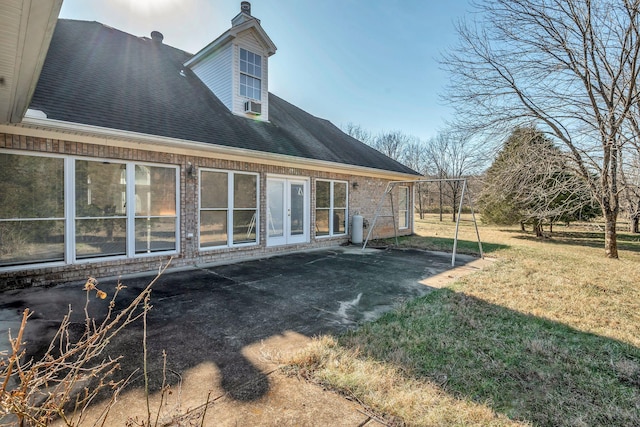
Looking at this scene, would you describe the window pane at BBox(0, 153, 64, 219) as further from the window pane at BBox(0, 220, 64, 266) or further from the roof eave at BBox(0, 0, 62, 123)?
the roof eave at BBox(0, 0, 62, 123)

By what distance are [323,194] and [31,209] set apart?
746 centimetres

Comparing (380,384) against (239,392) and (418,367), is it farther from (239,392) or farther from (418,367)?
(239,392)

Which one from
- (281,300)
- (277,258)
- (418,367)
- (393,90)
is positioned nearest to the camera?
(418,367)

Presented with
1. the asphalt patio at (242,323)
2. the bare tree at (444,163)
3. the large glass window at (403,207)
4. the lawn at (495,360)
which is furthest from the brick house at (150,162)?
A: the bare tree at (444,163)

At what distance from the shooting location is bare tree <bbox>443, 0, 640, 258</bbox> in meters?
8.30

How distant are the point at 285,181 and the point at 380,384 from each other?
292 inches

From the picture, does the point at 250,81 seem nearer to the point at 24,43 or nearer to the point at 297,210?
the point at 297,210

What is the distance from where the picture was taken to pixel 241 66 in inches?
381

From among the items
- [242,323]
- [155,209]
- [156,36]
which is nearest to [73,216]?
[155,209]

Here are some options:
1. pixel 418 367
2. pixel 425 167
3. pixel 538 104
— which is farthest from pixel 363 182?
pixel 425 167

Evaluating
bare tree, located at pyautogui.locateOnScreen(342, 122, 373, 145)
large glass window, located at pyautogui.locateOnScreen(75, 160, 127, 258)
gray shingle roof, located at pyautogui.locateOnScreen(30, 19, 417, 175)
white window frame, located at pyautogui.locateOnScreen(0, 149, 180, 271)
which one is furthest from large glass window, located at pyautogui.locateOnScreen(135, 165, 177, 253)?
bare tree, located at pyautogui.locateOnScreen(342, 122, 373, 145)

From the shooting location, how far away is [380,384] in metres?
2.84

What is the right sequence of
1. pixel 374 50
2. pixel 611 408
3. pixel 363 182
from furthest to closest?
pixel 374 50 < pixel 363 182 < pixel 611 408

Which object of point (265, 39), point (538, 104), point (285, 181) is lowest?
point (285, 181)
